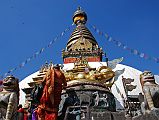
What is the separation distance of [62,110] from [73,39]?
20962 millimetres

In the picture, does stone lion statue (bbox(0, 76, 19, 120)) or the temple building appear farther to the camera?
the temple building

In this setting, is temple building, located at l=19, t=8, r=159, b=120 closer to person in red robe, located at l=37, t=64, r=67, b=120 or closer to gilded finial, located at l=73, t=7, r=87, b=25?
gilded finial, located at l=73, t=7, r=87, b=25

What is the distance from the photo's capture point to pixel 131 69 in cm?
2552

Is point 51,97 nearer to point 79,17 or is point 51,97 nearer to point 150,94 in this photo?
point 150,94

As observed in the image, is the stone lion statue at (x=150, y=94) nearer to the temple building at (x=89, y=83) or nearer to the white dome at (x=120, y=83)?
the temple building at (x=89, y=83)

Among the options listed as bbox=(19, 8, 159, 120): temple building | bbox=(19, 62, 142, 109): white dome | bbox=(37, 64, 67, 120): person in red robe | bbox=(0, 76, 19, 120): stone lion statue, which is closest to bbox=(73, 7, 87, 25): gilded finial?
bbox=(19, 8, 159, 120): temple building

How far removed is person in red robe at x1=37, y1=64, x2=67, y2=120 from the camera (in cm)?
1001

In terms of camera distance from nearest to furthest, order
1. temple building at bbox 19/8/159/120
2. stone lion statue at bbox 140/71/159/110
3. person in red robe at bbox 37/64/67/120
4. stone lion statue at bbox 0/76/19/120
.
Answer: stone lion statue at bbox 0/76/19/120 → stone lion statue at bbox 140/71/159/110 → person in red robe at bbox 37/64/67/120 → temple building at bbox 19/8/159/120

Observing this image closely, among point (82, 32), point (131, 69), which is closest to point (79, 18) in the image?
point (82, 32)

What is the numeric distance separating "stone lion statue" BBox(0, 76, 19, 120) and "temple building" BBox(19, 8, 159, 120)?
1.70 m

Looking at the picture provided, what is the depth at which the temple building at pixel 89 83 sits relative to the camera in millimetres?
11934

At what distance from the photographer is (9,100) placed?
32.3 feet

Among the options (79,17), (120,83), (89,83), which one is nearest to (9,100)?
(89,83)

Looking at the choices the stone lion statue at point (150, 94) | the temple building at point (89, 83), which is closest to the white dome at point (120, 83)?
the temple building at point (89, 83)
